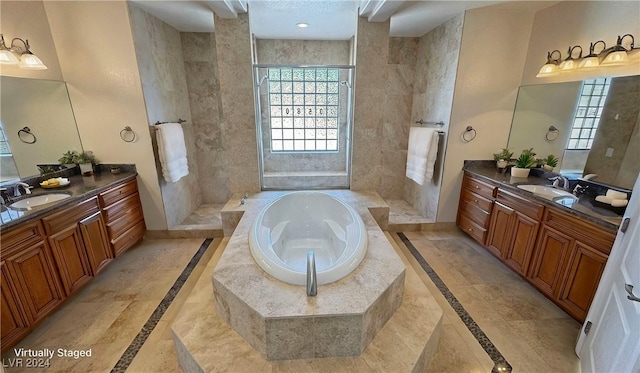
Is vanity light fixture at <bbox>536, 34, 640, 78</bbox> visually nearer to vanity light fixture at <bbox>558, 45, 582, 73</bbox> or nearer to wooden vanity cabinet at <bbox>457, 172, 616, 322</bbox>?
vanity light fixture at <bbox>558, 45, 582, 73</bbox>

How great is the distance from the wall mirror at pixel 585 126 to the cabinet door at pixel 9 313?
4.24 meters

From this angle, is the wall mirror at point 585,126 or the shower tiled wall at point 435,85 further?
the shower tiled wall at point 435,85

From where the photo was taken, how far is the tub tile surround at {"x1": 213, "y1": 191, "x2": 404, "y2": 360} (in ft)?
4.48

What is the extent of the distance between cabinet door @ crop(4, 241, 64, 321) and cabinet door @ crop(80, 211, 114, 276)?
0.32 meters

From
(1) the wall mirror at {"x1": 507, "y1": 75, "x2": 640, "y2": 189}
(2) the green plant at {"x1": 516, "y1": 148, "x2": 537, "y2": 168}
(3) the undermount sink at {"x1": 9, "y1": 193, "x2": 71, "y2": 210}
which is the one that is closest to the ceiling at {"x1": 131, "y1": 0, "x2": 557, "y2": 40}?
(1) the wall mirror at {"x1": 507, "y1": 75, "x2": 640, "y2": 189}

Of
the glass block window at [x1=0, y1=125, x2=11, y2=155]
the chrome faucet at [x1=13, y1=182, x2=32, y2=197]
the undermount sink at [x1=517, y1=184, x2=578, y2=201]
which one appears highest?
the glass block window at [x1=0, y1=125, x2=11, y2=155]

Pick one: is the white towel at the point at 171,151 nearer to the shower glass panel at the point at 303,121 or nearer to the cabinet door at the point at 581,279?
the shower glass panel at the point at 303,121

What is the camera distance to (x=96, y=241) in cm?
225

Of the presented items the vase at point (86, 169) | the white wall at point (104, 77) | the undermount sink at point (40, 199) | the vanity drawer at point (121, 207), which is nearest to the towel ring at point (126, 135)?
the white wall at point (104, 77)

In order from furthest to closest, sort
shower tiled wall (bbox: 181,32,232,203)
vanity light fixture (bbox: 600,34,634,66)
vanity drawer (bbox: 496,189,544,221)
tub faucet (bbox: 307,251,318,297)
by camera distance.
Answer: shower tiled wall (bbox: 181,32,232,203) < vanity drawer (bbox: 496,189,544,221) < vanity light fixture (bbox: 600,34,634,66) < tub faucet (bbox: 307,251,318,297)

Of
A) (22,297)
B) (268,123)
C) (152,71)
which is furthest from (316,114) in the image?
(22,297)

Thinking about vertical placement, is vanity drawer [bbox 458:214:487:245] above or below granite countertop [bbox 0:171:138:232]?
below

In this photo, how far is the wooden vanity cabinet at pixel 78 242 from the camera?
1.87 meters

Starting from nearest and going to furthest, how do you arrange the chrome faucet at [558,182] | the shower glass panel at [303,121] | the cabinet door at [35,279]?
1. the cabinet door at [35,279]
2. the chrome faucet at [558,182]
3. the shower glass panel at [303,121]
